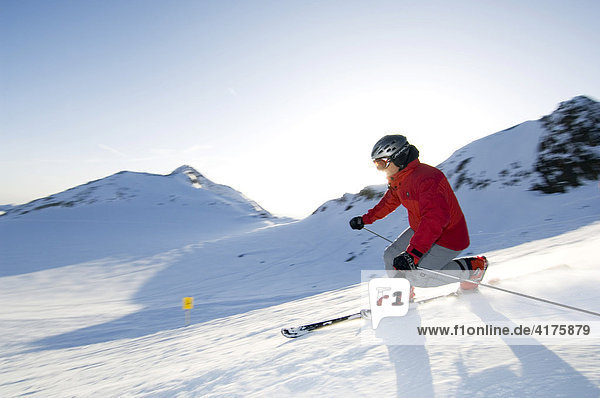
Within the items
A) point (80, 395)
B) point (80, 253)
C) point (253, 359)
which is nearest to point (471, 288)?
point (253, 359)

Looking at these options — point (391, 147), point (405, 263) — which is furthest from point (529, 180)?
point (405, 263)

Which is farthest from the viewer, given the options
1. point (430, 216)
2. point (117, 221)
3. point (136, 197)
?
point (136, 197)

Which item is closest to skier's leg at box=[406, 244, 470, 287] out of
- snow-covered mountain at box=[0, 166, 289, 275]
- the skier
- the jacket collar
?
the skier

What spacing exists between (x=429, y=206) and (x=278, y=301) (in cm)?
726

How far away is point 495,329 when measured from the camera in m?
2.35

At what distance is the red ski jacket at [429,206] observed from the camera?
2.86 metres

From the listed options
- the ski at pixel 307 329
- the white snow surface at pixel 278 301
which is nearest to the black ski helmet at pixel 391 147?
the white snow surface at pixel 278 301

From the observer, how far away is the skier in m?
2.86

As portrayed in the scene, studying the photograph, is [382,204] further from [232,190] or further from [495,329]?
[232,190]

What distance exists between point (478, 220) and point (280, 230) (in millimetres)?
13367

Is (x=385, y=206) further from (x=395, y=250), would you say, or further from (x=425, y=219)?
(x=425, y=219)

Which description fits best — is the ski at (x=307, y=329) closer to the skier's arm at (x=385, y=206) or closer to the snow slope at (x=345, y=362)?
the snow slope at (x=345, y=362)

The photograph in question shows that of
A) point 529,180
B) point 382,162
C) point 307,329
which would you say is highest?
point 529,180

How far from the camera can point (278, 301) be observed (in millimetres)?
9203
